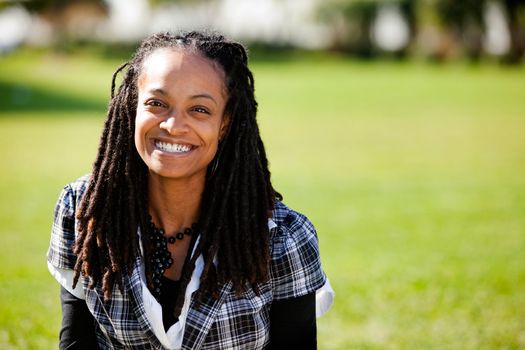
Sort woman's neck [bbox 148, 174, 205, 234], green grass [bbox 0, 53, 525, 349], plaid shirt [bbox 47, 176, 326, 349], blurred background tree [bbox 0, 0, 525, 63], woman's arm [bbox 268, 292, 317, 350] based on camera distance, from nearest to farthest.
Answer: plaid shirt [bbox 47, 176, 326, 349], woman's arm [bbox 268, 292, 317, 350], woman's neck [bbox 148, 174, 205, 234], green grass [bbox 0, 53, 525, 349], blurred background tree [bbox 0, 0, 525, 63]

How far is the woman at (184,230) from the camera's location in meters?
2.23

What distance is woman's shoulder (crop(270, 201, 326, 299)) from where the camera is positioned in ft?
7.52

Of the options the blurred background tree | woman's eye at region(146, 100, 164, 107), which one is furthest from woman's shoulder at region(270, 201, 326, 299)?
the blurred background tree

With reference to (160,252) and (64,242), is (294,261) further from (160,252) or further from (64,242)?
(64,242)

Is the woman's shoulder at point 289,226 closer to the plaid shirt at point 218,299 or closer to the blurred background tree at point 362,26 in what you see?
the plaid shirt at point 218,299

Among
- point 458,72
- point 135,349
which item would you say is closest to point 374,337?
point 135,349

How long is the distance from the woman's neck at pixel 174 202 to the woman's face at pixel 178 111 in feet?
0.27

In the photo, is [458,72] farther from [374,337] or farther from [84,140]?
[374,337]

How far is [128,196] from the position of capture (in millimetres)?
2389

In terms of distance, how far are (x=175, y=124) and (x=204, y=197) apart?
→ 377 millimetres

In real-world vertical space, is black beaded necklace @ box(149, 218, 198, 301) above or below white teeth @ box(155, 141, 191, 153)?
below

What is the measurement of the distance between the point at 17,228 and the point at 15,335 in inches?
132

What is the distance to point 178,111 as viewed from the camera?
2.27m

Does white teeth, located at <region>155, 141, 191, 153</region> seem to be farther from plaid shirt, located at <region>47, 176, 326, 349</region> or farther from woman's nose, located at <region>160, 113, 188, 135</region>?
plaid shirt, located at <region>47, 176, 326, 349</region>
